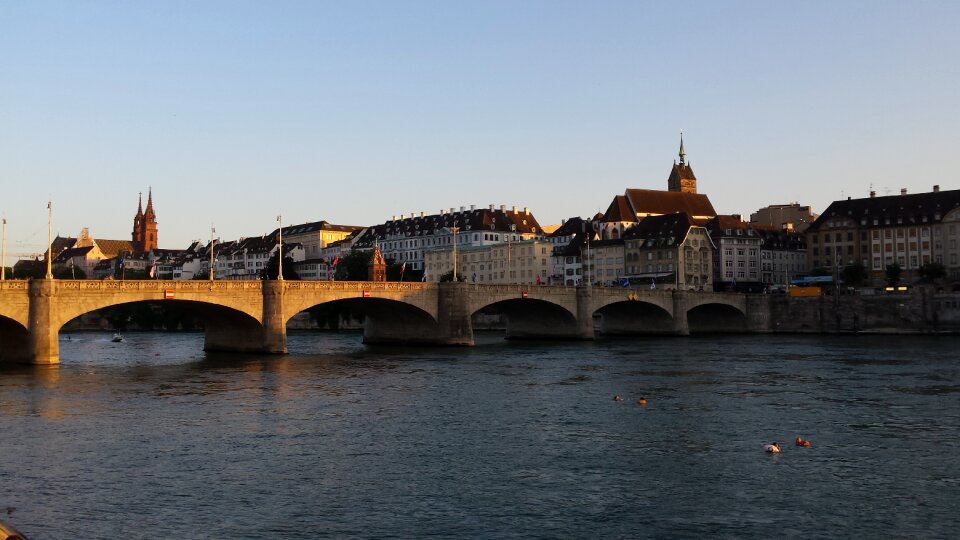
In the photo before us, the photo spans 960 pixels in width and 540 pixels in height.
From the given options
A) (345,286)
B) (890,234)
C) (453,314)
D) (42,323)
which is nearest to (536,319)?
(453,314)

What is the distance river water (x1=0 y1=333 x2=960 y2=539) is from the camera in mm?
21688

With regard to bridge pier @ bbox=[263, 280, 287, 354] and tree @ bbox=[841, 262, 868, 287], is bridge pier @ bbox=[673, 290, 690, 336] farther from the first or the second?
bridge pier @ bbox=[263, 280, 287, 354]

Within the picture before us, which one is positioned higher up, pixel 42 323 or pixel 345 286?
pixel 345 286

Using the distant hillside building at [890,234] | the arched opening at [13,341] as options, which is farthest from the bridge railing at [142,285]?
the distant hillside building at [890,234]

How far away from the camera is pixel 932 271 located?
395ft

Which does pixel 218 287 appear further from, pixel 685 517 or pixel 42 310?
pixel 685 517

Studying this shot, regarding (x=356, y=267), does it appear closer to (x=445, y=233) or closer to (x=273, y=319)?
(x=445, y=233)

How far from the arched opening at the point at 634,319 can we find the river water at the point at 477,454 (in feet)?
161

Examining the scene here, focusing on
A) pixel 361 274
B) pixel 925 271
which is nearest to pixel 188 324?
pixel 361 274

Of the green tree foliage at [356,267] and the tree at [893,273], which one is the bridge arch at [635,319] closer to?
the tree at [893,273]

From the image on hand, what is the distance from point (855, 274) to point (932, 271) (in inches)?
401

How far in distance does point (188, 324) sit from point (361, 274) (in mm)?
26394

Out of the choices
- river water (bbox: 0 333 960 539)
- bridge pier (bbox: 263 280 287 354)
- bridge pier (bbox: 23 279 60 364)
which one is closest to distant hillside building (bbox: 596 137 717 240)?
bridge pier (bbox: 263 280 287 354)

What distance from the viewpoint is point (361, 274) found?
15100cm
